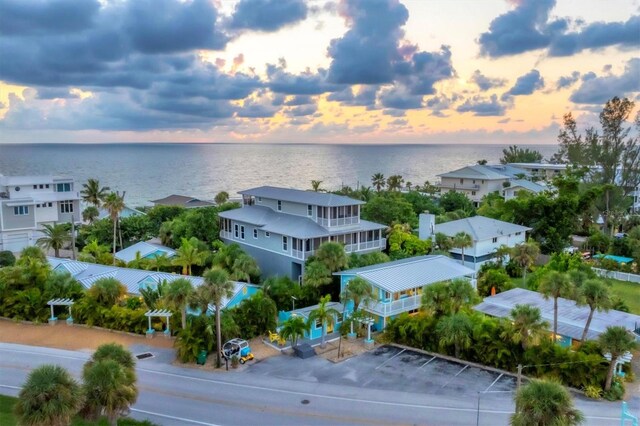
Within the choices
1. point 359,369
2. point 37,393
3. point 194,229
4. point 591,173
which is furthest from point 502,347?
point 591,173

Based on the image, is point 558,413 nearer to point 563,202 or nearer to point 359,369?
point 359,369

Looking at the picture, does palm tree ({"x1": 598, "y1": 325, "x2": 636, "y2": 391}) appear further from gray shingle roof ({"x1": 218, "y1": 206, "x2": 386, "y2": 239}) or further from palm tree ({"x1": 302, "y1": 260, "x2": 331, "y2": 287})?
gray shingle roof ({"x1": 218, "y1": 206, "x2": 386, "y2": 239})

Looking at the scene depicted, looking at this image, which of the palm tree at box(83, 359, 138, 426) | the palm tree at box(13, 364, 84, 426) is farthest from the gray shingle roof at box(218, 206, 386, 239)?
the palm tree at box(13, 364, 84, 426)

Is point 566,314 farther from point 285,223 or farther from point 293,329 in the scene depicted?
point 285,223

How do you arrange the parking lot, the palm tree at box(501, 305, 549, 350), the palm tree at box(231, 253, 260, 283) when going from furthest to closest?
1. the palm tree at box(231, 253, 260, 283)
2. the palm tree at box(501, 305, 549, 350)
3. the parking lot

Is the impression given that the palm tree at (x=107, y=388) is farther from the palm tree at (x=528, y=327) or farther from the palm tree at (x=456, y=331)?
the palm tree at (x=528, y=327)

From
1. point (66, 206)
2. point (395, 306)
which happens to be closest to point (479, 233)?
point (395, 306)
